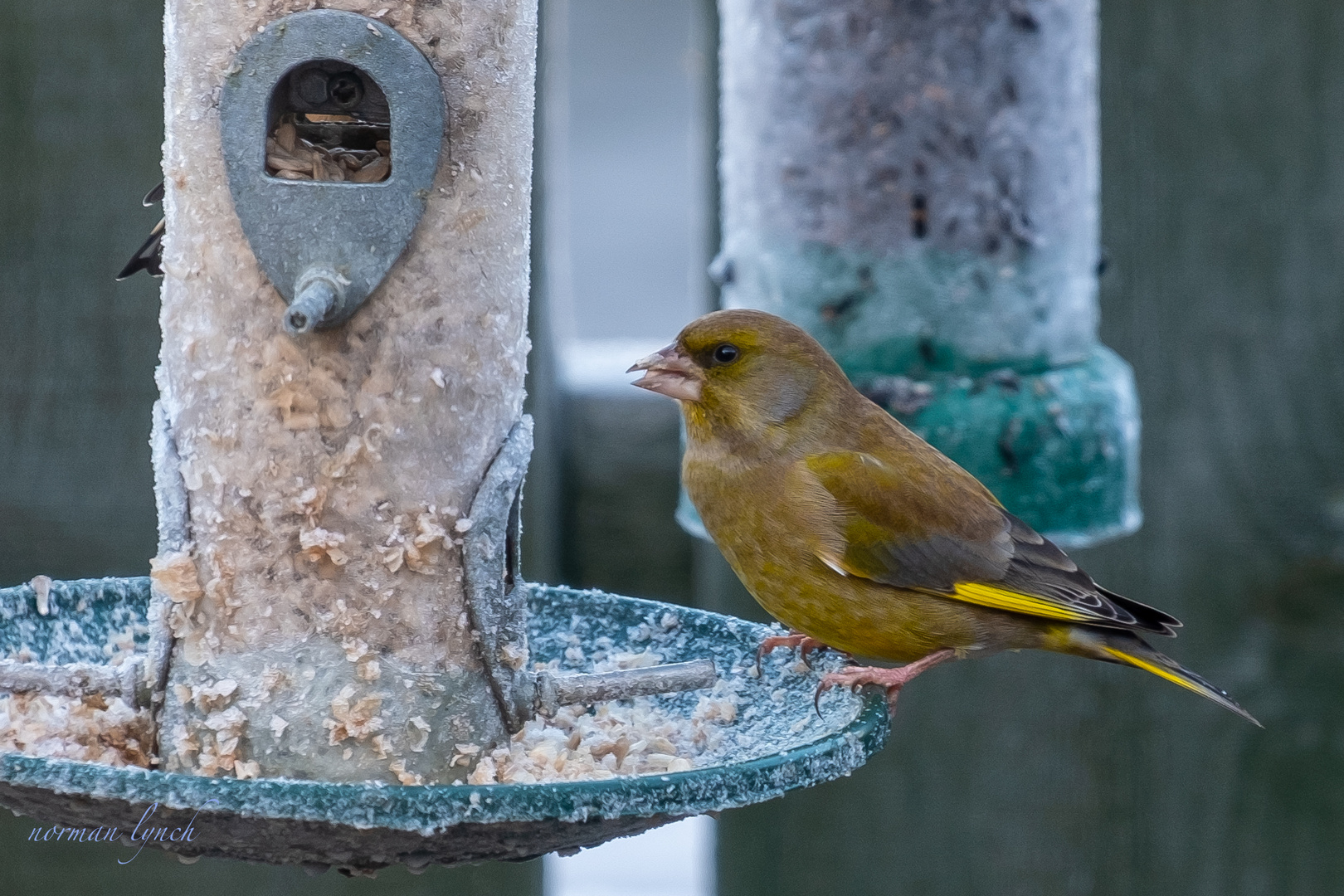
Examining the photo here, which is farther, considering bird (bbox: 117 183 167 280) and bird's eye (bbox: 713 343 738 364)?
bird's eye (bbox: 713 343 738 364)

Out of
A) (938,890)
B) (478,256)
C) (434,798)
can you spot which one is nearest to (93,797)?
(434,798)

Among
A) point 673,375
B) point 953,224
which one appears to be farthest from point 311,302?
point 953,224

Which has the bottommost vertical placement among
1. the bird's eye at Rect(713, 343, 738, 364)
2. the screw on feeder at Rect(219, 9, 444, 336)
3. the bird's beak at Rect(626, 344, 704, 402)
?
the bird's beak at Rect(626, 344, 704, 402)

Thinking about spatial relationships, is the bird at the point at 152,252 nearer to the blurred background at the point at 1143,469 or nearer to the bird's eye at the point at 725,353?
the bird's eye at the point at 725,353

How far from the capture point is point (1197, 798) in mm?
4105

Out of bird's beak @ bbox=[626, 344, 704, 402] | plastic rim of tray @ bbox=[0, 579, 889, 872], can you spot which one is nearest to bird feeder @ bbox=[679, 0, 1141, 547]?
bird's beak @ bbox=[626, 344, 704, 402]

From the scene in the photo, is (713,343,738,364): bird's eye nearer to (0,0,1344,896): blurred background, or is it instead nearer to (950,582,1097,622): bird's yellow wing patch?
(950,582,1097,622): bird's yellow wing patch

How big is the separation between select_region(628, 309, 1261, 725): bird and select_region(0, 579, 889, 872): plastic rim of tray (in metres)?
0.78

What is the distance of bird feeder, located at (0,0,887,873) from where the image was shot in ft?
6.71

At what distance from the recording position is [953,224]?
10.3 ft

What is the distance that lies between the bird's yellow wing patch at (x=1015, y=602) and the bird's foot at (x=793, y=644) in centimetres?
27

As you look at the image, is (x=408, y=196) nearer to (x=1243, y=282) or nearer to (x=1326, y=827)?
(x=1243, y=282)

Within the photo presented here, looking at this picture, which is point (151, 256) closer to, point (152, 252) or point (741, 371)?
point (152, 252)

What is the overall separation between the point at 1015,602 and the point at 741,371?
2.08ft
